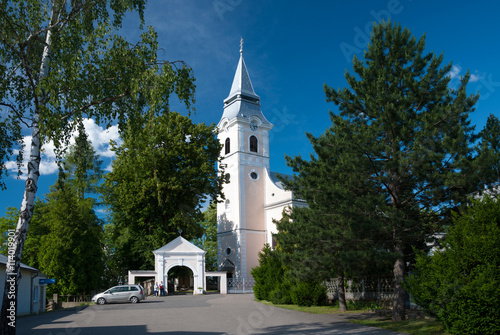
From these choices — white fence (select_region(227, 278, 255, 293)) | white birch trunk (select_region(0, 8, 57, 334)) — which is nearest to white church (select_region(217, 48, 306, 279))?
white fence (select_region(227, 278, 255, 293))

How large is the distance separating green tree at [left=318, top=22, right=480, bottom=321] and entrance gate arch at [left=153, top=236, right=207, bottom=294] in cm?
2250

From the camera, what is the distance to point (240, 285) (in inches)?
1594

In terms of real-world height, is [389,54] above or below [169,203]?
above

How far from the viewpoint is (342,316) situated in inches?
653

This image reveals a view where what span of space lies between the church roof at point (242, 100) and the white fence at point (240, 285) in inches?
652

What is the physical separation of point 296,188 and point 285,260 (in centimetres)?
389

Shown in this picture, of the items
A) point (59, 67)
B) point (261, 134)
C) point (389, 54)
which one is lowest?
point (59, 67)

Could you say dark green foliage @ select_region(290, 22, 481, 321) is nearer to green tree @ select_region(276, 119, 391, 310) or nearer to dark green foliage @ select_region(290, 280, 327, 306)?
green tree @ select_region(276, 119, 391, 310)

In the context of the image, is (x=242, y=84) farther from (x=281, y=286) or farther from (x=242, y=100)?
(x=281, y=286)

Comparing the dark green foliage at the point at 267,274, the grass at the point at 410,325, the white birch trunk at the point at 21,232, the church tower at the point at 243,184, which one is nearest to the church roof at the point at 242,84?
the church tower at the point at 243,184

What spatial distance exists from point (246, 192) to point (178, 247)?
11.8m

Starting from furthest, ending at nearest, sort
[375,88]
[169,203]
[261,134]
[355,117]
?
[261,134]
[169,203]
[355,117]
[375,88]

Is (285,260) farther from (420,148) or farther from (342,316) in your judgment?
(420,148)

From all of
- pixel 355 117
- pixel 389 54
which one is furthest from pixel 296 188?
pixel 389 54
